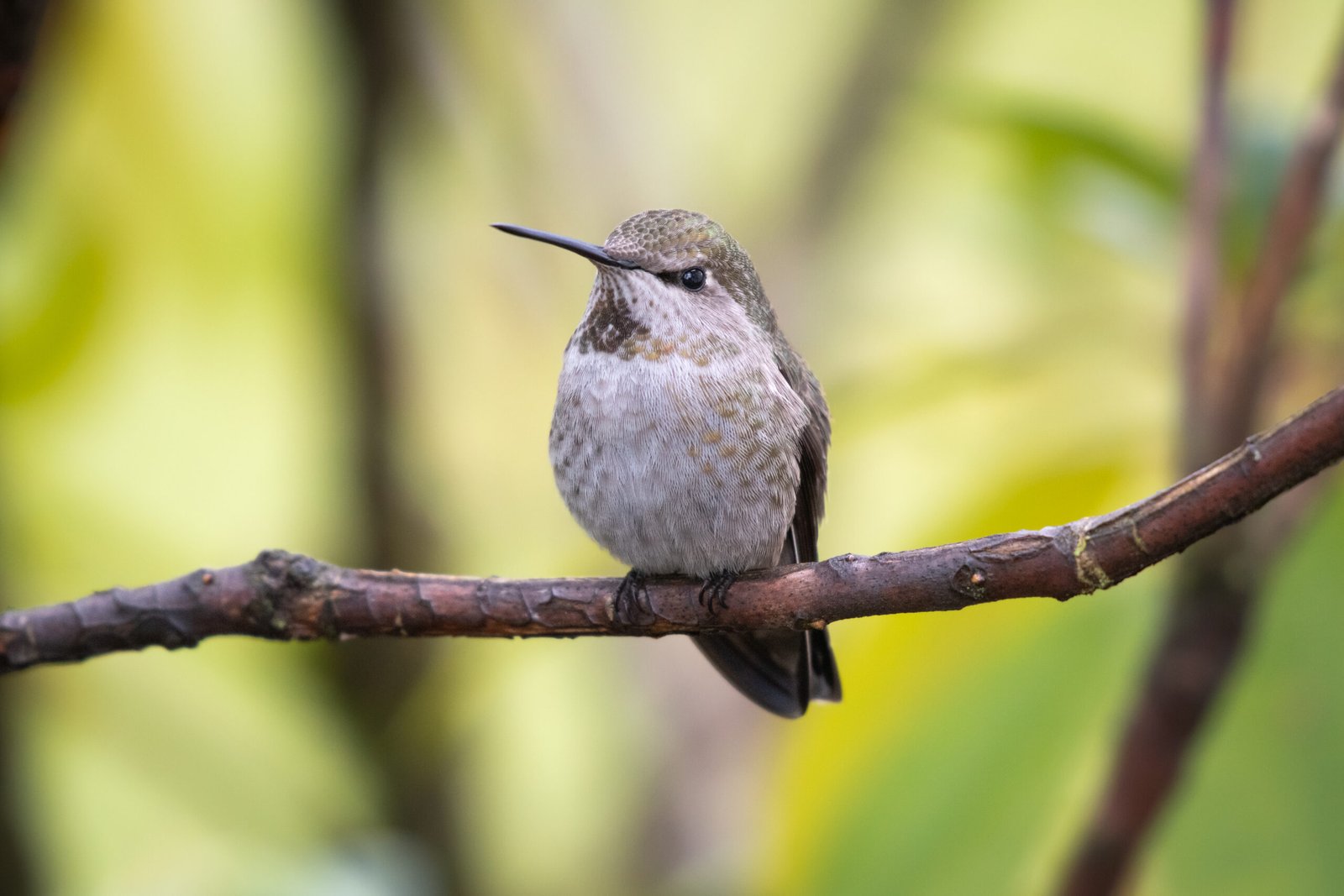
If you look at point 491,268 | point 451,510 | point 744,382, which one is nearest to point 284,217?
point 491,268

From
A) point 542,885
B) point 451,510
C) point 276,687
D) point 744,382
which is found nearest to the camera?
point 744,382

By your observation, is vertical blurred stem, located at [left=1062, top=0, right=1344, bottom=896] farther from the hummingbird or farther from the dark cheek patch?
the dark cheek patch

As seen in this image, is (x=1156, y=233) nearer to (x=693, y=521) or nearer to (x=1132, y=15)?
(x=693, y=521)

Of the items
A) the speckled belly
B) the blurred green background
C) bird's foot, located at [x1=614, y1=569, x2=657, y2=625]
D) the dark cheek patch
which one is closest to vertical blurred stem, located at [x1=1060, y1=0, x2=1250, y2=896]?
the blurred green background

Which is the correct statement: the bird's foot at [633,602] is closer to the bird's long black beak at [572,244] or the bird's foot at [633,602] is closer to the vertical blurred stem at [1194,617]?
the bird's long black beak at [572,244]

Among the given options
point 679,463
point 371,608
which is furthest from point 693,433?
point 371,608

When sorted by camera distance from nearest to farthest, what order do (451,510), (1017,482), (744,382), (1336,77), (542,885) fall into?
(1336,77) → (744,382) → (1017,482) → (451,510) → (542,885)
